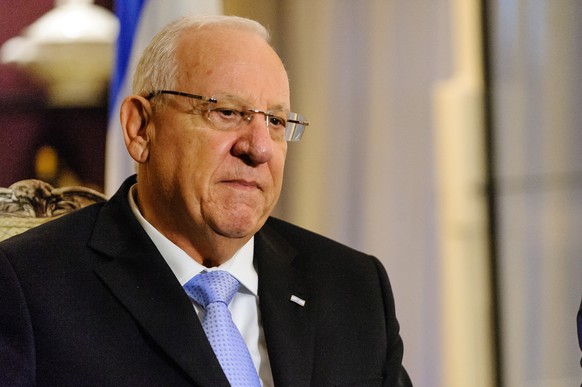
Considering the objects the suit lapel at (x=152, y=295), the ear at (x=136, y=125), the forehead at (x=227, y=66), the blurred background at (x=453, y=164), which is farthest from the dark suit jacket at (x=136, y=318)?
the blurred background at (x=453, y=164)

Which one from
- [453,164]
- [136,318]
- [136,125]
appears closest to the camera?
[136,318]

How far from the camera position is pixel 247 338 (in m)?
1.70

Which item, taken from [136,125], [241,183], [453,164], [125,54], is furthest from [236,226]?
[453,164]

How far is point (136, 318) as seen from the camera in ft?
5.04

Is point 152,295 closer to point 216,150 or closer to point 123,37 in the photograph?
point 216,150

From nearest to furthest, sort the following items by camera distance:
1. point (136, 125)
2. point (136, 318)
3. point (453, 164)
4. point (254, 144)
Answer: point (136, 318)
point (254, 144)
point (136, 125)
point (453, 164)

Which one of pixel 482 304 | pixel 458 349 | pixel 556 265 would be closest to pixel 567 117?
pixel 556 265

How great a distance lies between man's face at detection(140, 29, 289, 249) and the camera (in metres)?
1.62

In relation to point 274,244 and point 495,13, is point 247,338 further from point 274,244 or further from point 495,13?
point 495,13

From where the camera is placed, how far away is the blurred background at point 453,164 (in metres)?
2.60

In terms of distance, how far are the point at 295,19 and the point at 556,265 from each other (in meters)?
1.27

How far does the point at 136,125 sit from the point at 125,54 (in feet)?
1.36

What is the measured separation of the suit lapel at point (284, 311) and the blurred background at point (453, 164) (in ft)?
2.26

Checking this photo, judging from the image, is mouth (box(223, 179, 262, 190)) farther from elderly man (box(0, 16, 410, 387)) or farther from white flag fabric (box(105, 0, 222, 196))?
white flag fabric (box(105, 0, 222, 196))
